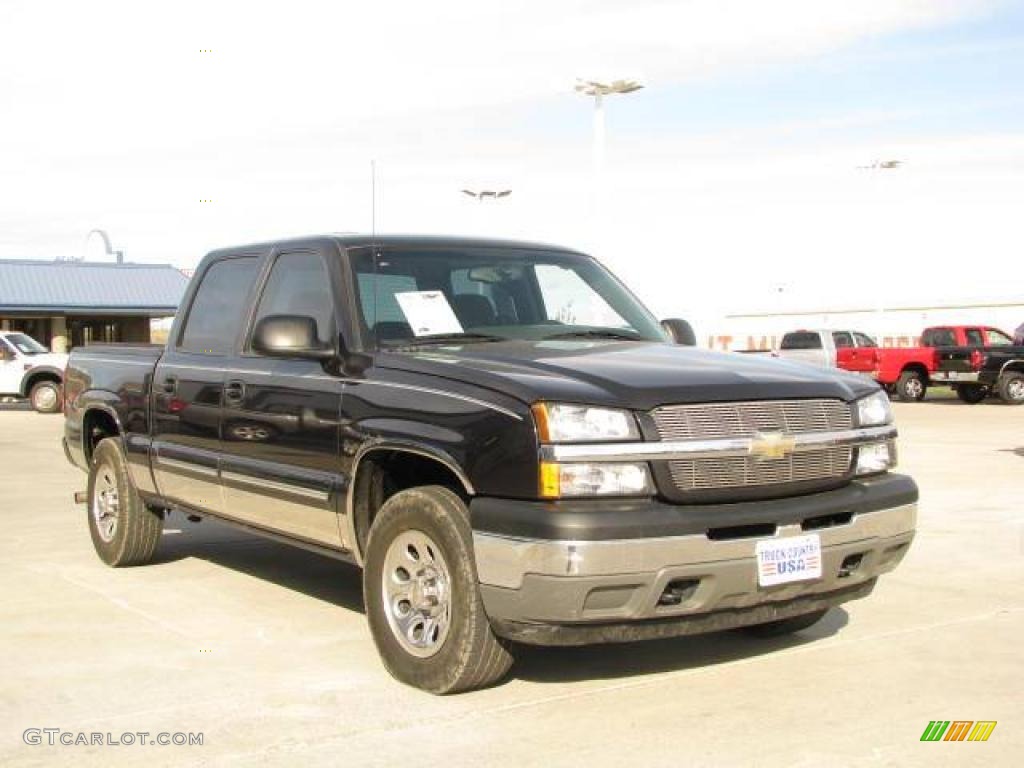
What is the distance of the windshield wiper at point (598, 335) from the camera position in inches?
238

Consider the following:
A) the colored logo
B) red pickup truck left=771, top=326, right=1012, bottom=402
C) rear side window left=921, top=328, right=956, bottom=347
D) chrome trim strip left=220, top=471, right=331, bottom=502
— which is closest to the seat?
chrome trim strip left=220, top=471, right=331, bottom=502

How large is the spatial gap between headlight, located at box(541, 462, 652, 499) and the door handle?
7.54 ft

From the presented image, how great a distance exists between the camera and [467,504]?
16.0 feet

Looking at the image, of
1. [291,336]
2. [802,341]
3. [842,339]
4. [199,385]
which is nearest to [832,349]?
[802,341]

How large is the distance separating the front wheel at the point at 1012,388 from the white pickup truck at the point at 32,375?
66.8 ft

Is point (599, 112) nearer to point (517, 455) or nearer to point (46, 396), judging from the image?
point (46, 396)

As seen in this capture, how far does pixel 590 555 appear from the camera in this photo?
442cm

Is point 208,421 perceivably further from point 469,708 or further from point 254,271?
point 469,708

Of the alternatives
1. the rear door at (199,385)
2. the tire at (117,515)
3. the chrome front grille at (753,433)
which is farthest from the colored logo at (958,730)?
the tire at (117,515)

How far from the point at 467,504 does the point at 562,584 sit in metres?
0.62

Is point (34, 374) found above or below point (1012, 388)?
above

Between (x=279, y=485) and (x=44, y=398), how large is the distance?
73.0 ft

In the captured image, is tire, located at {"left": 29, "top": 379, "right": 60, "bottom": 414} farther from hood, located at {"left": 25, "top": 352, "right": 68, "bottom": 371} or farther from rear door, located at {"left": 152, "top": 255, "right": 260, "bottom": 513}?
rear door, located at {"left": 152, "top": 255, "right": 260, "bottom": 513}

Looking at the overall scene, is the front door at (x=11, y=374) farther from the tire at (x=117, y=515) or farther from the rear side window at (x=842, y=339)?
the tire at (x=117, y=515)
